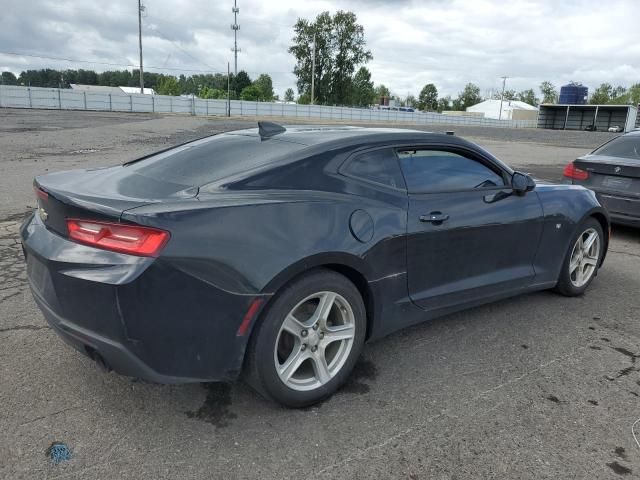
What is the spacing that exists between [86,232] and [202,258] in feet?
1.90

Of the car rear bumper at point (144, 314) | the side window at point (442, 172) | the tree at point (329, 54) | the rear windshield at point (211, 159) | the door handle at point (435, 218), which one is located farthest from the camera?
the tree at point (329, 54)

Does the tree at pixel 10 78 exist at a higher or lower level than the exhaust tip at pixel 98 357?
higher

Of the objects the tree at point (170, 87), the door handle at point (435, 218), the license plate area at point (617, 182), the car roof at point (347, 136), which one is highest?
the tree at point (170, 87)

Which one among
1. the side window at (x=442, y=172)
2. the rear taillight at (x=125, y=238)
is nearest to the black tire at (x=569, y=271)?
the side window at (x=442, y=172)

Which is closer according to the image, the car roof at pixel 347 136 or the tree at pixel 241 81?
the car roof at pixel 347 136

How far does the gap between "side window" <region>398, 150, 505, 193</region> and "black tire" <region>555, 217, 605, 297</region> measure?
106 centimetres

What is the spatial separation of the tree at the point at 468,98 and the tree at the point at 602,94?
26.4m

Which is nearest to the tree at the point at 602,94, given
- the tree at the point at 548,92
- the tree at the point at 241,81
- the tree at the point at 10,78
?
the tree at the point at 548,92

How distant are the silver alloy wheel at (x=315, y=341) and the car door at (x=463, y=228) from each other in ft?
1.78

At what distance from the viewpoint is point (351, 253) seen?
9.32 feet

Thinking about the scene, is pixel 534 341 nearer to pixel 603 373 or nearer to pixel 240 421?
pixel 603 373

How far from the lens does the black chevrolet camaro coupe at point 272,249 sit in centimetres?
237

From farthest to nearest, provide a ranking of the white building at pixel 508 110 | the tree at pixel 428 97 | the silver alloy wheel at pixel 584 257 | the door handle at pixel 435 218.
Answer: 1. the tree at pixel 428 97
2. the white building at pixel 508 110
3. the silver alloy wheel at pixel 584 257
4. the door handle at pixel 435 218

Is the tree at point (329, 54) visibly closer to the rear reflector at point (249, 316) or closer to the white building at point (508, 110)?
the white building at point (508, 110)
